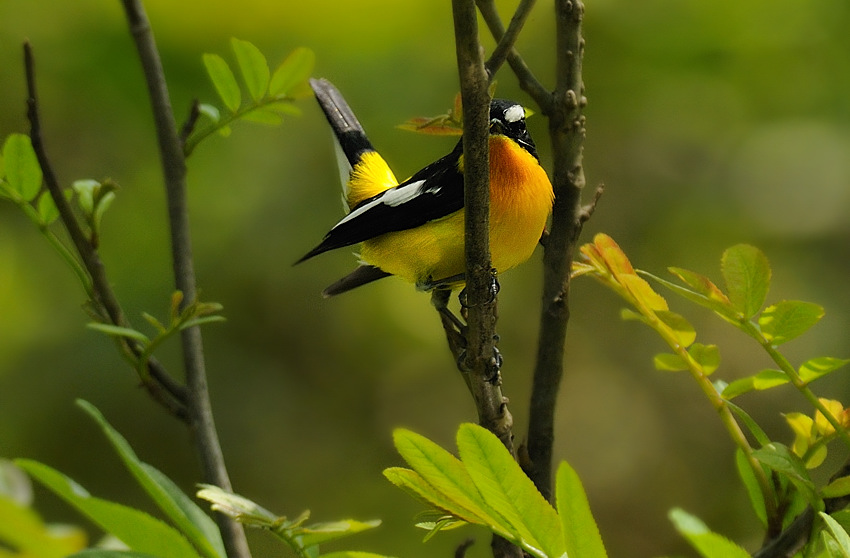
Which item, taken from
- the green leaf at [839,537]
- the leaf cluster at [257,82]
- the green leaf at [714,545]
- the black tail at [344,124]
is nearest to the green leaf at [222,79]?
the leaf cluster at [257,82]

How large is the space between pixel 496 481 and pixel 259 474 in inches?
156

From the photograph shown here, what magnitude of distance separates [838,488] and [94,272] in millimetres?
1044

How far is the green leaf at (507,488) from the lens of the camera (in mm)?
895

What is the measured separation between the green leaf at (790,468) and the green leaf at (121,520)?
63cm

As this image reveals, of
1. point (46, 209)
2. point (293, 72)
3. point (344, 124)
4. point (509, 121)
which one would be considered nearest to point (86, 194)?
point (46, 209)

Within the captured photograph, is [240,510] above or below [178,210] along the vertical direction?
below

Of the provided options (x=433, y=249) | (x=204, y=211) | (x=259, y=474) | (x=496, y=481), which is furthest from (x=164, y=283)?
(x=496, y=481)

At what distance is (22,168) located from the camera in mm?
1450

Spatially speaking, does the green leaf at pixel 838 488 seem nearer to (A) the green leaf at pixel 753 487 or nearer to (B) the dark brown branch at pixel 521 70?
(A) the green leaf at pixel 753 487

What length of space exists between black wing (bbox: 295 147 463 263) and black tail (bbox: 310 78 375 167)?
1.28 feet

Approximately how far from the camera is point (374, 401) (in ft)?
15.8

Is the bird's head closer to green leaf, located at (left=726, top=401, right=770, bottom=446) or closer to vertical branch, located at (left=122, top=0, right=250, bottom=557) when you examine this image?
vertical branch, located at (left=122, top=0, right=250, bottom=557)

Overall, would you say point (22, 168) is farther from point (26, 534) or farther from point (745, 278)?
point (745, 278)

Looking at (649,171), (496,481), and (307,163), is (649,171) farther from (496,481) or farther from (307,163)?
(496,481)
